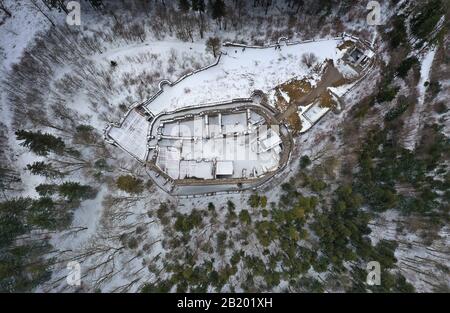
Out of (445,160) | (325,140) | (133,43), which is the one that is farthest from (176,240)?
(445,160)

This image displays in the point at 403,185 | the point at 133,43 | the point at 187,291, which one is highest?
the point at 133,43

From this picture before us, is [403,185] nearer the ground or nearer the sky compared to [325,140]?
nearer the ground

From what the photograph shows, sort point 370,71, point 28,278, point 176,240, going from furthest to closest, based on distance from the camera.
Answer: point 370,71 → point 176,240 → point 28,278

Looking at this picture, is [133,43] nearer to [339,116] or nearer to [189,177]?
[189,177]

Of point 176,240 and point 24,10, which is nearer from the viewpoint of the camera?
point 176,240

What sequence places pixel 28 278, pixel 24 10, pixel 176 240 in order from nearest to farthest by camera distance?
pixel 28 278 < pixel 176 240 < pixel 24 10

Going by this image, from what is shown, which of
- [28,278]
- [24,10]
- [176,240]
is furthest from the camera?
[24,10]

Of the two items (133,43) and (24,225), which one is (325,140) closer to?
(133,43)

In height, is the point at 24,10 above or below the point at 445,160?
above

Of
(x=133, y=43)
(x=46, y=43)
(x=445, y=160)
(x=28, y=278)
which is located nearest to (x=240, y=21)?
(x=133, y=43)
